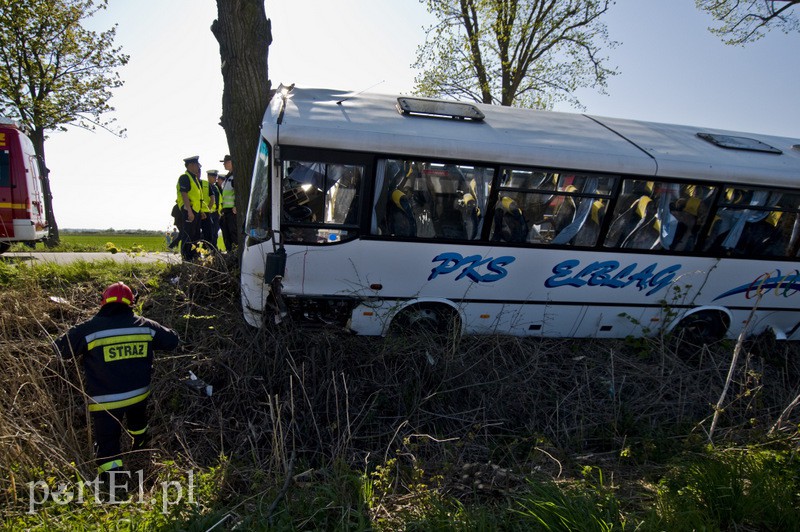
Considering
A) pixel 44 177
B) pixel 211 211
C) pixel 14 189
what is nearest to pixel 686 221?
pixel 211 211

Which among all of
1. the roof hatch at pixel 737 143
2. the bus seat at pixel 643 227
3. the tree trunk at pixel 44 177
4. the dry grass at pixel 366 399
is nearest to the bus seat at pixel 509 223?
the dry grass at pixel 366 399

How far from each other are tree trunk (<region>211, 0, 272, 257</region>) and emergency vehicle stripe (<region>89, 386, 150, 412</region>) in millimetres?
3007

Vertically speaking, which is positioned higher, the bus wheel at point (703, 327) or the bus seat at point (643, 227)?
the bus seat at point (643, 227)

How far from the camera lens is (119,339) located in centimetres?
371

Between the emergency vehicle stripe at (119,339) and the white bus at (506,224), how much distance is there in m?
1.31

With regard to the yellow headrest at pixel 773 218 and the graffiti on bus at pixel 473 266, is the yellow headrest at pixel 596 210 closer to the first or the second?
the graffiti on bus at pixel 473 266

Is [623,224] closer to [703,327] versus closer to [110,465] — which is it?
[703,327]

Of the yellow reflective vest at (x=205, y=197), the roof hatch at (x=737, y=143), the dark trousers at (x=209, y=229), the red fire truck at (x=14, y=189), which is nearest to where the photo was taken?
the roof hatch at (x=737, y=143)

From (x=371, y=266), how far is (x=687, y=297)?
Answer: 14.1ft

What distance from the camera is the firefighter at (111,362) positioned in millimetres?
3635

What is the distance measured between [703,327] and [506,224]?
342cm

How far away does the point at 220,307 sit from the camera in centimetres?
587

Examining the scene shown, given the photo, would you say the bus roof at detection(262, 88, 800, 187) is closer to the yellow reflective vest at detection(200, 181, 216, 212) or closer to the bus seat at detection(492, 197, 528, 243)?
the bus seat at detection(492, 197, 528, 243)

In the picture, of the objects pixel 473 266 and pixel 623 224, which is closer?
pixel 473 266
